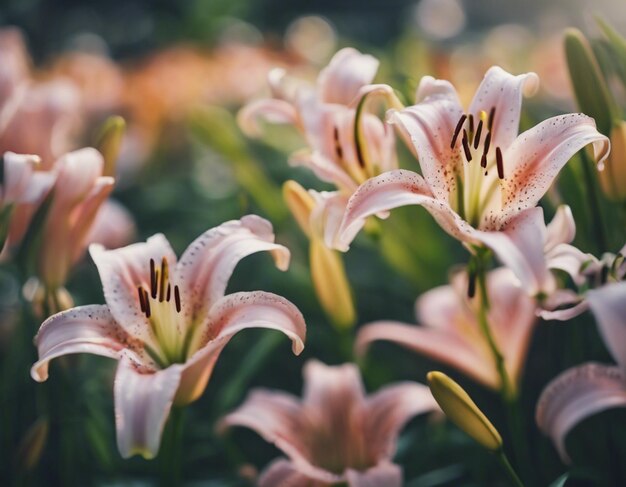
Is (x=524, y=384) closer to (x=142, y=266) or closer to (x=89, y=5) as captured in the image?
(x=142, y=266)

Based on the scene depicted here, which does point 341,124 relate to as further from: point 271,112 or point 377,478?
point 377,478

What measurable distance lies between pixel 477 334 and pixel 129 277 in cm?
32

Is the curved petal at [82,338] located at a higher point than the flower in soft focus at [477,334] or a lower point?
higher

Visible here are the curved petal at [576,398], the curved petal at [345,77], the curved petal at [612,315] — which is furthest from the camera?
the curved petal at [345,77]

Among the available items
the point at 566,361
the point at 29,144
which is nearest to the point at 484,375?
the point at 566,361

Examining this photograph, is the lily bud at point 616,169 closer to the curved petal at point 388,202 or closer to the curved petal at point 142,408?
the curved petal at point 388,202

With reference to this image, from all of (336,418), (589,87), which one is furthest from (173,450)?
(589,87)

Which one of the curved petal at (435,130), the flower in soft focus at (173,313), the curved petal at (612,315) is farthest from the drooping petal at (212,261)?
the curved petal at (612,315)

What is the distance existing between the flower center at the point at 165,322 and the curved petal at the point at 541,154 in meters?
0.24

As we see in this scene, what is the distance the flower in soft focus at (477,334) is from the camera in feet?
2.43

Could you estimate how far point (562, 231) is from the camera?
0.61m

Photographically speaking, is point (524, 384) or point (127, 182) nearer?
point (524, 384)

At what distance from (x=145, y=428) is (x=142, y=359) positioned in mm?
120

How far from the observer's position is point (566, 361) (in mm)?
749
